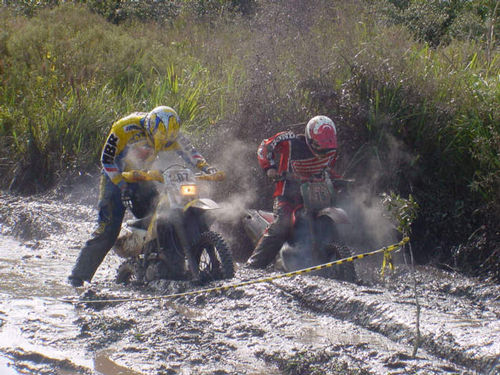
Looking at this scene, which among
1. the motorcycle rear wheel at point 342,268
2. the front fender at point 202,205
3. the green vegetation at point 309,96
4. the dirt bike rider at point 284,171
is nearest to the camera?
the front fender at point 202,205

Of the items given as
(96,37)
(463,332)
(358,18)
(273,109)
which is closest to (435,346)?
(463,332)

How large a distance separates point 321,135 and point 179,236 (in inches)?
67.4

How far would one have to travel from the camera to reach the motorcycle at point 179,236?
20.6 feet

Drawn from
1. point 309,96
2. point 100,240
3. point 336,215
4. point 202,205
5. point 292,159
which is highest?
point 309,96

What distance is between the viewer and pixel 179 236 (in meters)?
6.38

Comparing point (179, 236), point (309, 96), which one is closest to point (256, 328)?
point (179, 236)

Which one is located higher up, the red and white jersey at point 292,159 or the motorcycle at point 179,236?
the red and white jersey at point 292,159

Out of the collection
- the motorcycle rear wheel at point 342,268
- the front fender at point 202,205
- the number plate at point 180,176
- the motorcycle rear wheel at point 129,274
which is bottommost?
the motorcycle rear wheel at point 129,274

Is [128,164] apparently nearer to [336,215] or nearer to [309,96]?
[336,215]

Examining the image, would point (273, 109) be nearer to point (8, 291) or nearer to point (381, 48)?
point (381, 48)

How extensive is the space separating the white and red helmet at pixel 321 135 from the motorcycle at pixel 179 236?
119 centimetres

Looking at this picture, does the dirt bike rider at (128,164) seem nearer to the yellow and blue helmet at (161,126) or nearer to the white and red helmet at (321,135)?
the yellow and blue helmet at (161,126)

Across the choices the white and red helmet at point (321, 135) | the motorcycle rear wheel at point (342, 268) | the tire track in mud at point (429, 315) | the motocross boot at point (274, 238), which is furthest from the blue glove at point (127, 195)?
the motorcycle rear wheel at point (342, 268)

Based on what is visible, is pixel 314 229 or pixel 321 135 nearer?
pixel 321 135
